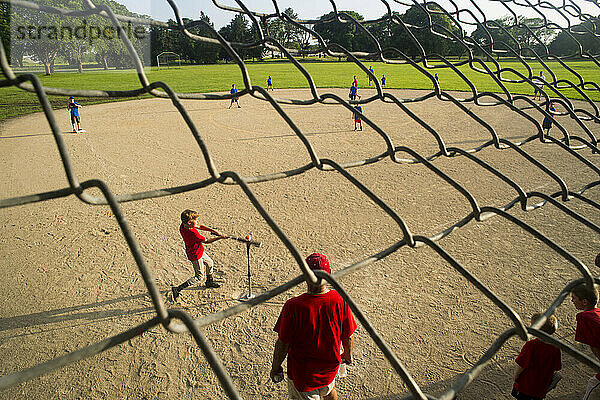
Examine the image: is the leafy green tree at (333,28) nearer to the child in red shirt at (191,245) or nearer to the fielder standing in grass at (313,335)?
the fielder standing in grass at (313,335)

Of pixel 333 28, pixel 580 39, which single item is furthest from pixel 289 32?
pixel 580 39

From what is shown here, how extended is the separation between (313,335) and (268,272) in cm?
244

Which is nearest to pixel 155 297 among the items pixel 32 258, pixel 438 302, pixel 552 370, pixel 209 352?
pixel 209 352

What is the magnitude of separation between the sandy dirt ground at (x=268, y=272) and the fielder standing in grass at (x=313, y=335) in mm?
842

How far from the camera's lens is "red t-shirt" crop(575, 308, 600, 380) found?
7.47 feet

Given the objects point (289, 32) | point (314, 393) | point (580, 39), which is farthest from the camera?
point (580, 39)

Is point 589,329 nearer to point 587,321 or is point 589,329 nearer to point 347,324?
point 587,321

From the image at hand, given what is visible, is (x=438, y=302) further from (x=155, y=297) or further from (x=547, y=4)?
(x=155, y=297)

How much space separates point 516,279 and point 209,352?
458 cm

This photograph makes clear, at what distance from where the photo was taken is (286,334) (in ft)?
7.72

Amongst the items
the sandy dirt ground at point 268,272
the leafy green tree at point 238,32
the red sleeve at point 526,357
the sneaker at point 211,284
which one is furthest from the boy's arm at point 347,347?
the sneaker at point 211,284

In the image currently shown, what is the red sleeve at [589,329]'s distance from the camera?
7.47 feet

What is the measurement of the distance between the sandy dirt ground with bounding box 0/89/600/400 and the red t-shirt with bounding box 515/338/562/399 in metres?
0.58

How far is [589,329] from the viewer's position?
2297 millimetres
